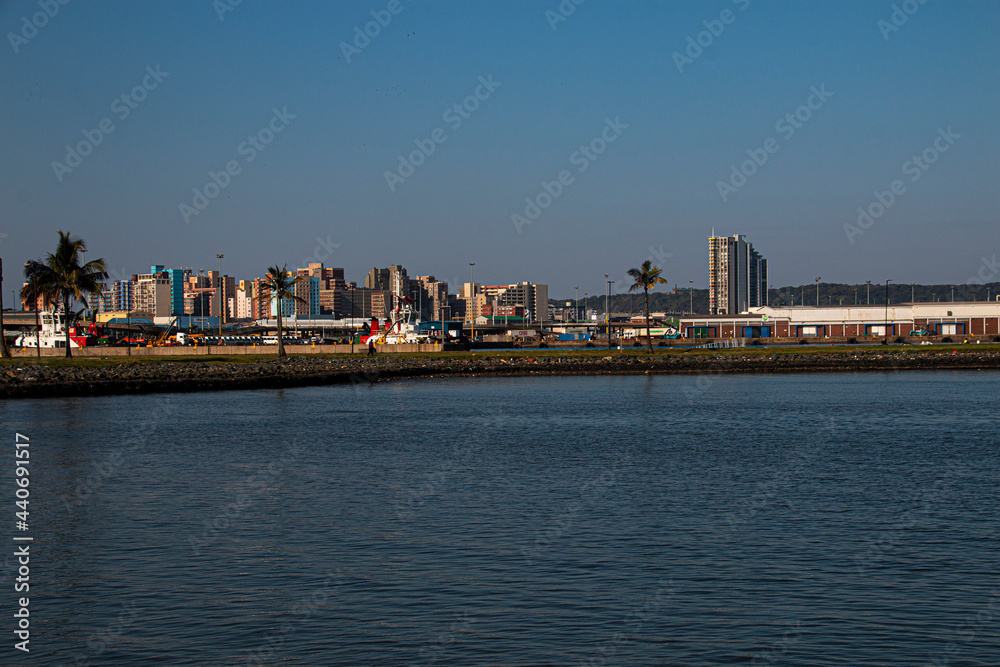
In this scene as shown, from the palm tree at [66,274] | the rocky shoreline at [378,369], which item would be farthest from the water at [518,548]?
the palm tree at [66,274]

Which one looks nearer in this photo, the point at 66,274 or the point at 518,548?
the point at 518,548

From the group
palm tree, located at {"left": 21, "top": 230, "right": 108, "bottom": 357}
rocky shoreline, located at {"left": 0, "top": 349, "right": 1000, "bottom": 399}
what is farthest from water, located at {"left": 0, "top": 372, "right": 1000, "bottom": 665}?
palm tree, located at {"left": 21, "top": 230, "right": 108, "bottom": 357}

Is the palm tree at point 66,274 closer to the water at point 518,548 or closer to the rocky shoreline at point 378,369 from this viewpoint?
the rocky shoreline at point 378,369

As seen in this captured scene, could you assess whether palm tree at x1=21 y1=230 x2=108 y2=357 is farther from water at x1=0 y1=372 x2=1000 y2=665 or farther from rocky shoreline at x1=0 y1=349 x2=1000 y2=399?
water at x1=0 y1=372 x2=1000 y2=665

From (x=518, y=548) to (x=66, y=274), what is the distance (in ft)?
226

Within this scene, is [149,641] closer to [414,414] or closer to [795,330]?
[414,414]

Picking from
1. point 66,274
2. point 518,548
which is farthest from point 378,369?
point 518,548

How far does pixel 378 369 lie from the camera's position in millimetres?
70125

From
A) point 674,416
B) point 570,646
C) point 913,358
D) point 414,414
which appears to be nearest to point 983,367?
point 913,358

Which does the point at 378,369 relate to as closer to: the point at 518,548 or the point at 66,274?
the point at 66,274

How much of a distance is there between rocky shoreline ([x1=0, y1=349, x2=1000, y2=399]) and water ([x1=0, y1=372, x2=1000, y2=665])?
70.6 ft

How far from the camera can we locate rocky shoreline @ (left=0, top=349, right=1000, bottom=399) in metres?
53.9

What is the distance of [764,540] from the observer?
15.6 m

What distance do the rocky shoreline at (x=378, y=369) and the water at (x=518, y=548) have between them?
21525mm
